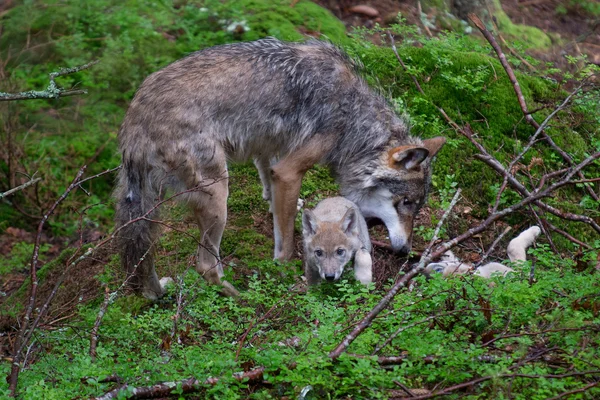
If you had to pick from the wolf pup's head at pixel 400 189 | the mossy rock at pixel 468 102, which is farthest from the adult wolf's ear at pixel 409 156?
Result: the mossy rock at pixel 468 102

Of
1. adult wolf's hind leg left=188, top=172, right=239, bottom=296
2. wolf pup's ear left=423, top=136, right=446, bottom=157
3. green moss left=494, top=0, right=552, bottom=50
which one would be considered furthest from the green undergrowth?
green moss left=494, top=0, right=552, bottom=50

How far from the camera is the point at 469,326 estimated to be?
4973mm

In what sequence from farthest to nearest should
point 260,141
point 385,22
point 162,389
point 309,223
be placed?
point 385,22 → point 260,141 → point 309,223 → point 162,389

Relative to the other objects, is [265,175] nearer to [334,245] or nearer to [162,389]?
[334,245]

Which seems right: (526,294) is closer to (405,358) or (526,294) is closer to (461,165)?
(405,358)

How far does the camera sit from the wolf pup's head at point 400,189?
730 cm

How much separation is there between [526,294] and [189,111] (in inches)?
126

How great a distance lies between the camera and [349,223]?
21.8ft

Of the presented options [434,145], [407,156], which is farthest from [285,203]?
[434,145]

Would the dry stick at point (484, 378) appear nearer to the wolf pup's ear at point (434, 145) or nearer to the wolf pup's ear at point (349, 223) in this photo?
the wolf pup's ear at point (349, 223)

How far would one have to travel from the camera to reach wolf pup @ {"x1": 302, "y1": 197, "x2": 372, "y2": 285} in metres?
6.44

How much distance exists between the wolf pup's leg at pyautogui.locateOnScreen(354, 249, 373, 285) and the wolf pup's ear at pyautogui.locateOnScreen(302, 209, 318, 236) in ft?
1.45

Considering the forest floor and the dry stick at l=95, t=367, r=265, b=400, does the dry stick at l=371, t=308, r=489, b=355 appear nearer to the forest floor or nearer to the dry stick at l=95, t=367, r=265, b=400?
the dry stick at l=95, t=367, r=265, b=400

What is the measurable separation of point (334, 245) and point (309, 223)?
1.22ft
